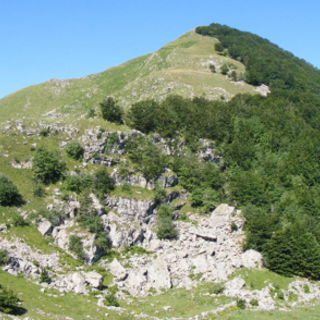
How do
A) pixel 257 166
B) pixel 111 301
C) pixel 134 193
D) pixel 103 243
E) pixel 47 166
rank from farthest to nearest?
pixel 257 166
pixel 134 193
pixel 47 166
pixel 103 243
pixel 111 301

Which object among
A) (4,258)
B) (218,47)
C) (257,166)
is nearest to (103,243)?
(4,258)

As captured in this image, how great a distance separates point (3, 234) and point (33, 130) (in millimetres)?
28454

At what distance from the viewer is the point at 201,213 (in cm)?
6719

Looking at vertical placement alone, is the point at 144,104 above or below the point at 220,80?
below

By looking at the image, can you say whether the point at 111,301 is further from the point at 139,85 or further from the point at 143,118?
the point at 139,85

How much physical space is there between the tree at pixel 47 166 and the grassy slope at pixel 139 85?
50.7m

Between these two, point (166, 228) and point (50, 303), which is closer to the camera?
point (50, 303)

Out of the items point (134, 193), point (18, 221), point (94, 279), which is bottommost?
point (94, 279)

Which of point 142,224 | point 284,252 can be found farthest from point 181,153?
point 284,252

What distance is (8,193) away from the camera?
184 feet

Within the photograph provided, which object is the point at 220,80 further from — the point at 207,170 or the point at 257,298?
the point at 257,298

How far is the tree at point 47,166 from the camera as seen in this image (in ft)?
206

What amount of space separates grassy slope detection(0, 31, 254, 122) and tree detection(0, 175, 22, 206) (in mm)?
60307

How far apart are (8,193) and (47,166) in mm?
9138
